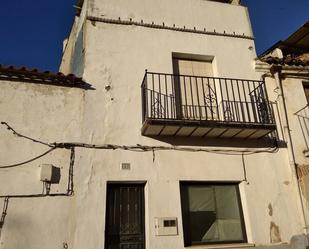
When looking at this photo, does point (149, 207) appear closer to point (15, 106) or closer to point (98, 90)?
point (98, 90)

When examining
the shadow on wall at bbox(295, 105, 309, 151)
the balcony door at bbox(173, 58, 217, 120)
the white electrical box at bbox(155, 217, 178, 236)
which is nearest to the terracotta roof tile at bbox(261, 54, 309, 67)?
the shadow on wall at bbox(295, 105, 309, 151)

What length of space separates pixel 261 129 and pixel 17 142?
4.74 metres

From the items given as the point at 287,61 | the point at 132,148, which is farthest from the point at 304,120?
the point at 132,148

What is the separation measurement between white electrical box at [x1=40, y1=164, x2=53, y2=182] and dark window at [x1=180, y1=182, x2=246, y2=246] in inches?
98.6

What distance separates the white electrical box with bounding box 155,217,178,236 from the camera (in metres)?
5.56

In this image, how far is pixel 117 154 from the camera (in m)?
5.98

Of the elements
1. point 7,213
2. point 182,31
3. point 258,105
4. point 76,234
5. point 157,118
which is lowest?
point 76,234

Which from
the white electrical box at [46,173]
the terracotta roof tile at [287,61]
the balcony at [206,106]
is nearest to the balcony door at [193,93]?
the balcony at [206,106]

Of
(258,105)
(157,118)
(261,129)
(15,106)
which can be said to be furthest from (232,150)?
(15,106)

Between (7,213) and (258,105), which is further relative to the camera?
(258,105)

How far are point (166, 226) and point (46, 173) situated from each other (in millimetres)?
2329

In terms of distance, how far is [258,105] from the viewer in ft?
23.1

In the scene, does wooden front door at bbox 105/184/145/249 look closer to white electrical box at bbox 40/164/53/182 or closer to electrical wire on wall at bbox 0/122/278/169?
electrical wire on wall at bbox 0/122/278/169

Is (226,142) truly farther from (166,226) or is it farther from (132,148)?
(166,226)
